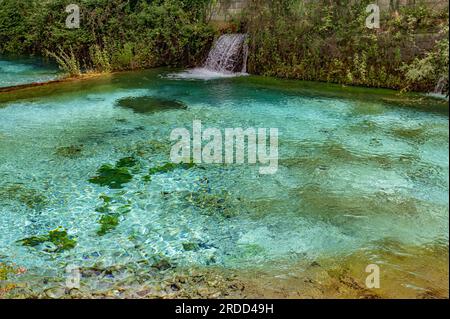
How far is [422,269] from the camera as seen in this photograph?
3.35m

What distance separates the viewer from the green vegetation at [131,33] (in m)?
12.4

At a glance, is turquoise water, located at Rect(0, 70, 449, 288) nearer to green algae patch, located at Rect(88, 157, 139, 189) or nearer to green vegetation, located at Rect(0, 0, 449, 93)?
green algae patch, located at Rect(88, 157, 139, 189)

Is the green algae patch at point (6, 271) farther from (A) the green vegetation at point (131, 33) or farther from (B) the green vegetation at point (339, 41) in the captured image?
(A) the green vegetation at point (131, 33)

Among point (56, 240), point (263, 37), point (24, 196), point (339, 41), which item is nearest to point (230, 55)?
point (263, 37)

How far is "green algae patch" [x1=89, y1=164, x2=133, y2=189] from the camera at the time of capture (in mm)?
5091

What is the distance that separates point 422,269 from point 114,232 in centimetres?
269

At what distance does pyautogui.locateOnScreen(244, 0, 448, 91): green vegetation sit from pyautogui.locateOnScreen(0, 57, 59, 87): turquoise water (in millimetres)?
5723

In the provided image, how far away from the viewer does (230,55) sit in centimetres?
1174

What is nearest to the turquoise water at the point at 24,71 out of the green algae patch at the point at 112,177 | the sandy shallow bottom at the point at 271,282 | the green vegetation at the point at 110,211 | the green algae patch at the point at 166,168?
the green algae patch at the point at 112,177

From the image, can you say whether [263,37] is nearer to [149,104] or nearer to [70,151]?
[149,104]

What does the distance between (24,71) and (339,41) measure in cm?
886
